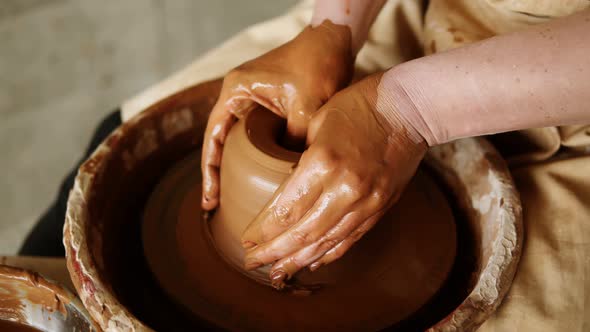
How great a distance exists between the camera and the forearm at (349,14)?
1.19 m

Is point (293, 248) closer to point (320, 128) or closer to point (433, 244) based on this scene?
point (320, 128)

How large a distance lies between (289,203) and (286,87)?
26 cm

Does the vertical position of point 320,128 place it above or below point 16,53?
above

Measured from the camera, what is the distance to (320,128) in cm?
92

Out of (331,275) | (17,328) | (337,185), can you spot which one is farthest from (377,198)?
(17,328)

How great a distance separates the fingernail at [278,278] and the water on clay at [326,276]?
0.04 meters

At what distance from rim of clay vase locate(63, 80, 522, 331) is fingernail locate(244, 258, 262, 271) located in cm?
21

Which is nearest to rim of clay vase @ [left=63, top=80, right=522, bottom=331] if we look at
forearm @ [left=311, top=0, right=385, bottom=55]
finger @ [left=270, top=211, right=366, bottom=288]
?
finger @ [left=270, top=211, right=366, bottom=288]

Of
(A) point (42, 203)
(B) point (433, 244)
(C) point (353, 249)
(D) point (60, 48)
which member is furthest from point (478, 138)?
(D) point (60, 48)

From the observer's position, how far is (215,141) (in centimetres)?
112

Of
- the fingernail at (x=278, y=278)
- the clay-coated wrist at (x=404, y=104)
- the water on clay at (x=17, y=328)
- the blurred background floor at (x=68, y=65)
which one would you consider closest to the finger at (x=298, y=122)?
the clay-coated wrist at (x=404, y=104)

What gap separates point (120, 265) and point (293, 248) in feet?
1.47

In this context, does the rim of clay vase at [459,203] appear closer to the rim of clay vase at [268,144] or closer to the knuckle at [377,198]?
the knuckle at [377,198]

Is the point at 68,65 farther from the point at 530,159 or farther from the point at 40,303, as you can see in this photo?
the point at 530,159
